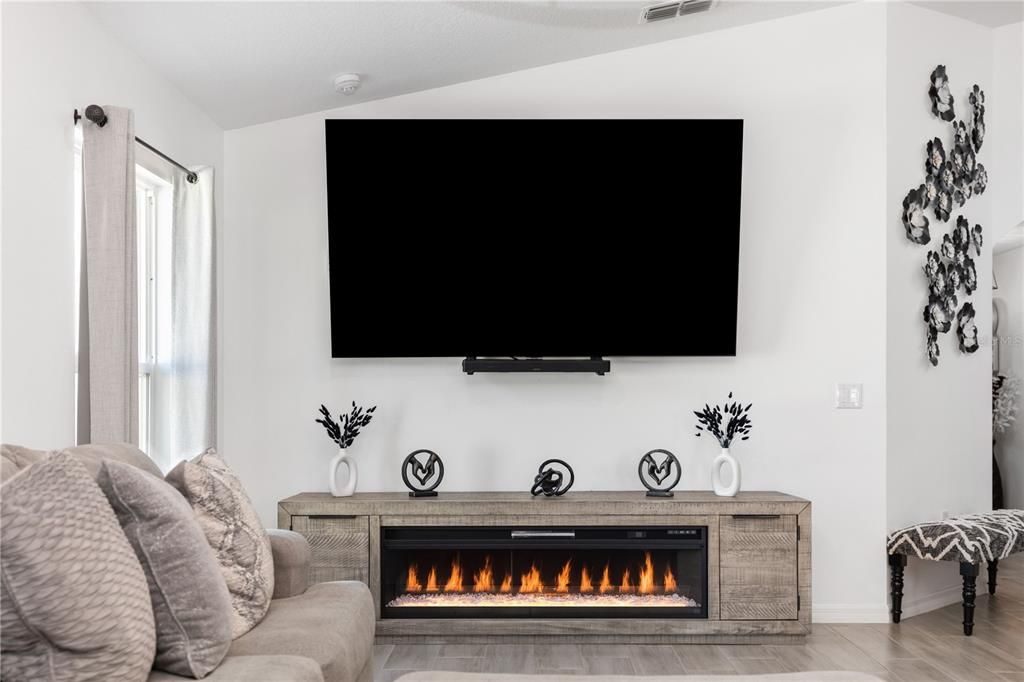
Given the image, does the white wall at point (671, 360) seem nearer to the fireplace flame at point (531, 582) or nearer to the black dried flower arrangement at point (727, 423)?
the black dried flower arrangement at point (727, 423)

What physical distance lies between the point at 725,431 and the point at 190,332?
8.18 feet

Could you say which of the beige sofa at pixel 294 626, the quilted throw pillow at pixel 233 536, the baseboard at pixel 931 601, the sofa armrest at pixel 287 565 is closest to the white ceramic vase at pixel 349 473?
the beige sofa at pixel 294 626

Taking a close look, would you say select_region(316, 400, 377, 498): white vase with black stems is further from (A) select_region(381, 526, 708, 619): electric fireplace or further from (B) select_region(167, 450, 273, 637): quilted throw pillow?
(B) select_region(167, 450, 273, 637): quilted throw pillow

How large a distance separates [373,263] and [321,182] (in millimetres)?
613

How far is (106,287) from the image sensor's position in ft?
10.2

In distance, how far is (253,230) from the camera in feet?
15.4

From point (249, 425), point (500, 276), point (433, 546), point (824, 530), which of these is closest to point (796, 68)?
point (500, 276)

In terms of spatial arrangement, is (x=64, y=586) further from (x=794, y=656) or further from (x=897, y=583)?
(x=897, y=583)

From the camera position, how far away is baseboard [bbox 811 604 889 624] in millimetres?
4438

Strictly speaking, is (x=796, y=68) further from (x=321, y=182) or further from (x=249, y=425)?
(x=249, y=425)

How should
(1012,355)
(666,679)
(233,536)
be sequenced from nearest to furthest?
1. (666,679)
2. (233,536)
3. (1012,355)

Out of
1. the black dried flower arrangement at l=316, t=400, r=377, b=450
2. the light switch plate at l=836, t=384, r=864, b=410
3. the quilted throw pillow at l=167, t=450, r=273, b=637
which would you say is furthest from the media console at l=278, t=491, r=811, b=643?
the quilted throw pillow at l=167, t=450, r=273, b=637

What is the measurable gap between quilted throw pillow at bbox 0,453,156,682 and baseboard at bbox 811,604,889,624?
11.5 feet

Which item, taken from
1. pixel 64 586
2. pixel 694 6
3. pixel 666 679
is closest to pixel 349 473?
pixel 666 679
